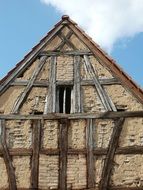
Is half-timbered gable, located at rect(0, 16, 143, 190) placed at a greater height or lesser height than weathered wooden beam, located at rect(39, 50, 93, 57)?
lesser

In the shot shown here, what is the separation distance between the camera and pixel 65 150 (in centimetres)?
888

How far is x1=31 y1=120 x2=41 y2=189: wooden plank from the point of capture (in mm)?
8680

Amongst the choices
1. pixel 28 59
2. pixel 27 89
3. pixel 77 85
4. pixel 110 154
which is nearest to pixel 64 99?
pixel 77 85

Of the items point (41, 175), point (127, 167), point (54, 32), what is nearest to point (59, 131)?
point (41, 175)

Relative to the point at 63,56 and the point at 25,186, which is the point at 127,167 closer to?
the point at 25,186

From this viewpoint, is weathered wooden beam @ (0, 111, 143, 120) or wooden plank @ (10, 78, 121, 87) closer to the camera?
weathered wooden beam @ (0, 111, 143, 120)

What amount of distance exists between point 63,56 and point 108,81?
1301 mm

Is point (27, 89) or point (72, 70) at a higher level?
point (72, 70)

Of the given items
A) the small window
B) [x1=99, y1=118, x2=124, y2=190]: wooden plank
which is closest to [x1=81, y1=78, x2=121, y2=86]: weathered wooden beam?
the small window

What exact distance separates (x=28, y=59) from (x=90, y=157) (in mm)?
2836

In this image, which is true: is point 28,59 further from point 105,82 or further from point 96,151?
point 96,151

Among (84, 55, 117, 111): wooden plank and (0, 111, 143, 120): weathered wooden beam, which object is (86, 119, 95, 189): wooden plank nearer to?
(0, 111, 143, 120): weathered wooden beam

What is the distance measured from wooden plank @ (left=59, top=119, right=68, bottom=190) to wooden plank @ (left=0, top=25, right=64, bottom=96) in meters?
1.58

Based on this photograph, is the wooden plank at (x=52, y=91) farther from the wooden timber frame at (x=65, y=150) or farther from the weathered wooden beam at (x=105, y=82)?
the weathered wooden beam at (x=105, y=82)
